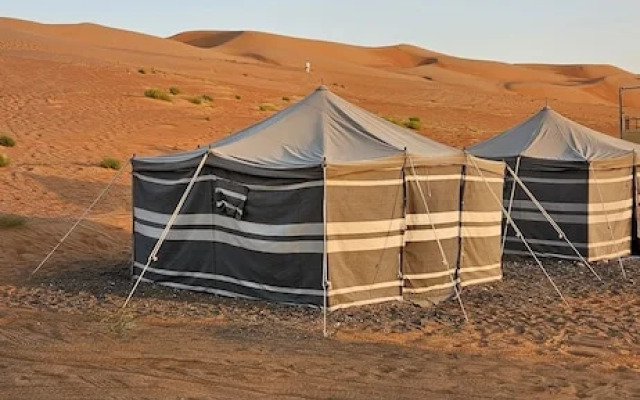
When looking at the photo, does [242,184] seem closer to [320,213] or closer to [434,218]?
[320,213]

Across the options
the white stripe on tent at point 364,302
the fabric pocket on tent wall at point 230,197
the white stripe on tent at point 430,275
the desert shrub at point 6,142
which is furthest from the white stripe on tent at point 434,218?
the desert shrub at point 6,142

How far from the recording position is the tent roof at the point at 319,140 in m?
10.8

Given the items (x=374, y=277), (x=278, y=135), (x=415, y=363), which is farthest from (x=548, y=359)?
(x=278, y=135)

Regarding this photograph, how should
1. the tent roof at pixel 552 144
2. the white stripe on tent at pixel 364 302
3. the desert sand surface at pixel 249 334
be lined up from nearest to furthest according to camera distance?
the desert sand surface at pixel 249 334
the white stripe on tent at pixel 364 302
the tent roof at pixel 552 144

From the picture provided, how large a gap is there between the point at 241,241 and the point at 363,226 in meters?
1.52

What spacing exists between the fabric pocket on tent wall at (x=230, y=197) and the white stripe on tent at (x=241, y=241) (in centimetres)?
30

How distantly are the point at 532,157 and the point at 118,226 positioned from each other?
7.69 m

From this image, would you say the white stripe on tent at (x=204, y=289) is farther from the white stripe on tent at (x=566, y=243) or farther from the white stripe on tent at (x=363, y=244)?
the white stripe on tent at (x=566, y=243)

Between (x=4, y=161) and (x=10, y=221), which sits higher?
(x=4, y=161)

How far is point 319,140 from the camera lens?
1115cm

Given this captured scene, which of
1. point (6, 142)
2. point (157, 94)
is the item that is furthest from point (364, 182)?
point (157, 94)

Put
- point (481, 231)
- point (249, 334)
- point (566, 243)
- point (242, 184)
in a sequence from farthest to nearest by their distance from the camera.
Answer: point (566, 243), point (481, 231), point (242, 184), point (249, 334)

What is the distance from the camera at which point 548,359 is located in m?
8.19

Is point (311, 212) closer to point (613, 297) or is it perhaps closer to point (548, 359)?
point (548, 359)
